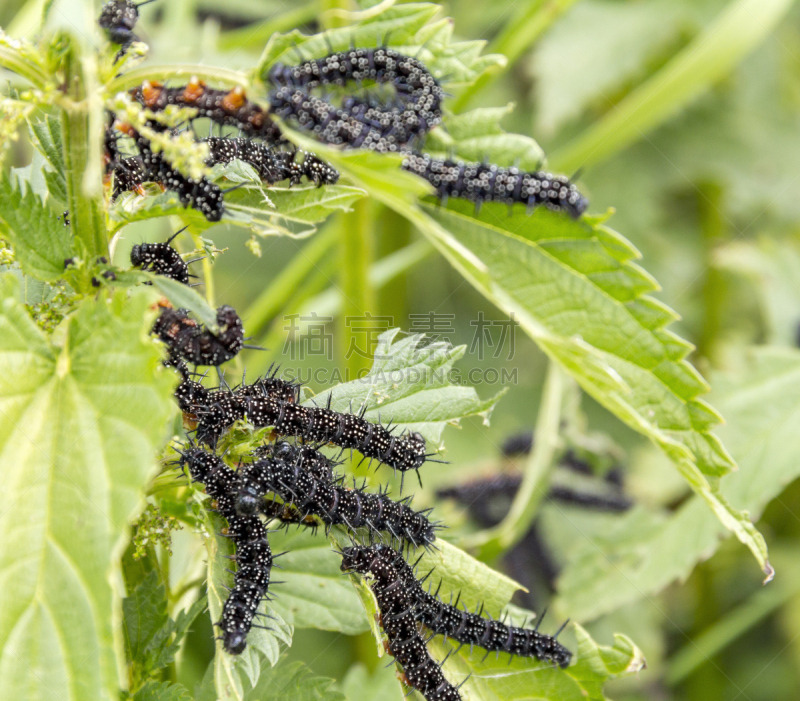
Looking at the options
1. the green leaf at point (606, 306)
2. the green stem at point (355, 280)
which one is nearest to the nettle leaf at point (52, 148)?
the green leaf at point (606, 306)

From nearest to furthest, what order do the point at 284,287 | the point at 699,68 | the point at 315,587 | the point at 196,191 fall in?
the point at 196,191
the point at 315,587
the point at 699,68
the point at 284,287

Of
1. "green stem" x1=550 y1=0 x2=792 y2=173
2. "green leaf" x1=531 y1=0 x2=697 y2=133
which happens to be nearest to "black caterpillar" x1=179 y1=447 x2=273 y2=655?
"green stem" x1=550 y1=0 x2=792 y2=173

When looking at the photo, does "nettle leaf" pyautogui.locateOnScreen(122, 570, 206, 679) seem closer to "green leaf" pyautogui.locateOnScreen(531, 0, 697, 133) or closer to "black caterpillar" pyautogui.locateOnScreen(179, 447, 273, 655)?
"black caterpillar" pyautogui.locateOnScreen(179, 447, 273, 655)

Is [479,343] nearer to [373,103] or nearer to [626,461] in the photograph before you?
[626,461]

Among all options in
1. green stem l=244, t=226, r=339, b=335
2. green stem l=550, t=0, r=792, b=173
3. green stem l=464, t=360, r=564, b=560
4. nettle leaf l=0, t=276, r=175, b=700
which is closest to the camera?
A: nettle leaf l=0, t=276, r=175, b=700

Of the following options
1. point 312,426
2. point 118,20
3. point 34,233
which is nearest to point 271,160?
point 118,20

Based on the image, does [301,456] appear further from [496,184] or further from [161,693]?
[496,184]

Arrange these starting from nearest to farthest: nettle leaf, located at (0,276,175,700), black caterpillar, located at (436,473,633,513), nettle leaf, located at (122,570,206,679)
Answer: nettle leaf, located at (0,276,175,700), nettle leaf, located at (122,570,206,679), black caterpillar, located at (436,473,633,513)
